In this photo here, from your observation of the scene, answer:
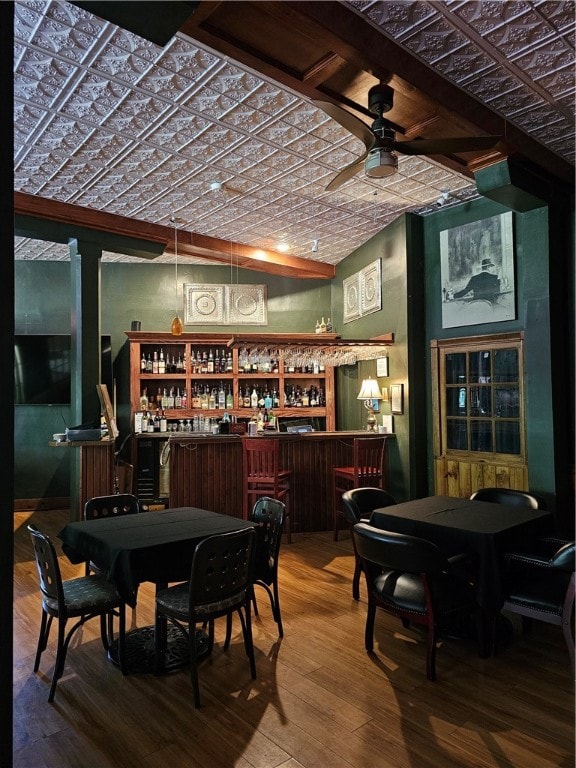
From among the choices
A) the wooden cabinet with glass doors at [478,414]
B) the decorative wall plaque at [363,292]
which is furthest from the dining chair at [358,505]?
the decorative wall plaque at [363,292]

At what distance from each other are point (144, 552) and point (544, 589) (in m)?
2.44

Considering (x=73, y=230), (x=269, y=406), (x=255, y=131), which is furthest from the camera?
(x=269, y=406)

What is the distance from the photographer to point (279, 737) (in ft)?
8.66

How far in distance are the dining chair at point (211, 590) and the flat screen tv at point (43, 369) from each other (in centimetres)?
588

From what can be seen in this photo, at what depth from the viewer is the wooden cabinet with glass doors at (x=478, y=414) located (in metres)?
5.67

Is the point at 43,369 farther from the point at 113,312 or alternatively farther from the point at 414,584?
the point at 414,584

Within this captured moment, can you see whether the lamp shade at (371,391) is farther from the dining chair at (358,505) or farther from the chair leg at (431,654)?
the chair leg at (431,654)

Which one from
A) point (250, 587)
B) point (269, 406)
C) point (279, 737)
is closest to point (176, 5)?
point (250, 587)

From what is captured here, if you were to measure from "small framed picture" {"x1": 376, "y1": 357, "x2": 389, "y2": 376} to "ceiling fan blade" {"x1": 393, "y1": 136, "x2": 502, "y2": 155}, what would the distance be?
3.79 meters

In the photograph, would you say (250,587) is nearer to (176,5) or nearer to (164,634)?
(164,634)

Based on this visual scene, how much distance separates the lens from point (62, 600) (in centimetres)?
305

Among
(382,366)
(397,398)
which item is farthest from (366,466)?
(382,366)

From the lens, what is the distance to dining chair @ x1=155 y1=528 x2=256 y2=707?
296cm

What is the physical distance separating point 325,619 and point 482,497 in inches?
67.5
